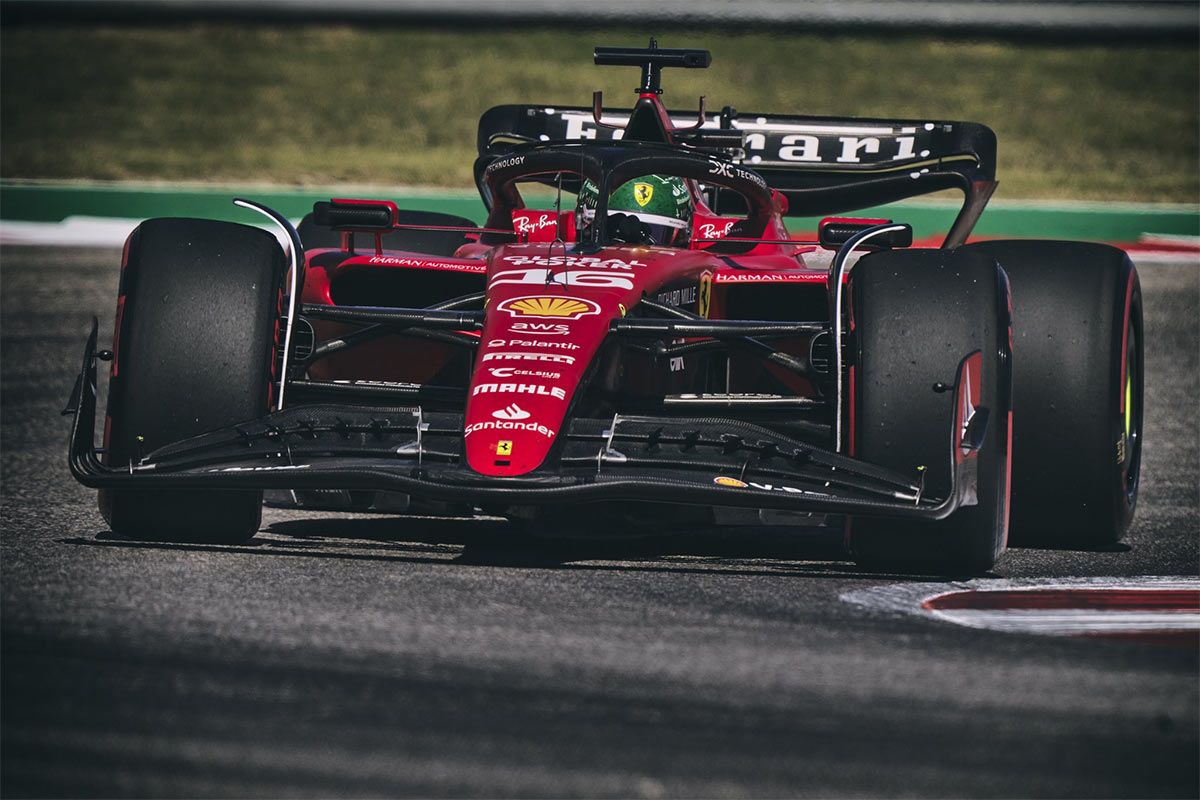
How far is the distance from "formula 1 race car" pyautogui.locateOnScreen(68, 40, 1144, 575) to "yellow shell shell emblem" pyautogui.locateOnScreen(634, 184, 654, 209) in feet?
0.10

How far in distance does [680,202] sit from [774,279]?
2.68 ft

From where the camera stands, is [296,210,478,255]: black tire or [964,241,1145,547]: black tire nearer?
[964,241,1145,547]: black tire

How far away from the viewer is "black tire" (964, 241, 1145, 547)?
6.92 metres

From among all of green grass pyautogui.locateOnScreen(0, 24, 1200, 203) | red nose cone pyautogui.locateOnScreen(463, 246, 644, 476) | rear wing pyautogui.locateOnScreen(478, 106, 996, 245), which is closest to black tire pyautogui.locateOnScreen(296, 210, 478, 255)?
rear wing pyautogui.locateOnScreen(478, 106, 996, 245)

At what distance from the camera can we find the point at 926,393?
6.04 m

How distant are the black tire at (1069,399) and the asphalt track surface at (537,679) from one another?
0.24 m

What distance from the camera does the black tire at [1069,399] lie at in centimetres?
692

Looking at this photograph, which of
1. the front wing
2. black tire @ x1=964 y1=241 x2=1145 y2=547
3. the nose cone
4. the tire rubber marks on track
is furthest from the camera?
black tire @ x1=964 y1=241 x2=1145 y2=547

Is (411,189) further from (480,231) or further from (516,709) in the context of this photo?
(516,709)

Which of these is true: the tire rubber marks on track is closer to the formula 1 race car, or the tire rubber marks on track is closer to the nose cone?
the formula 1 race car

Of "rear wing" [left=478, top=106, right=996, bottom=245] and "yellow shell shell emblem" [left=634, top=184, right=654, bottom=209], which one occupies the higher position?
"rear wing" [left=478, top=106, right=996, bottom=245]

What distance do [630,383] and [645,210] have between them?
4.06 feet

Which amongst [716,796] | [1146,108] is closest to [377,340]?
[716,796]

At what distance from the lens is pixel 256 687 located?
4.49 metres
